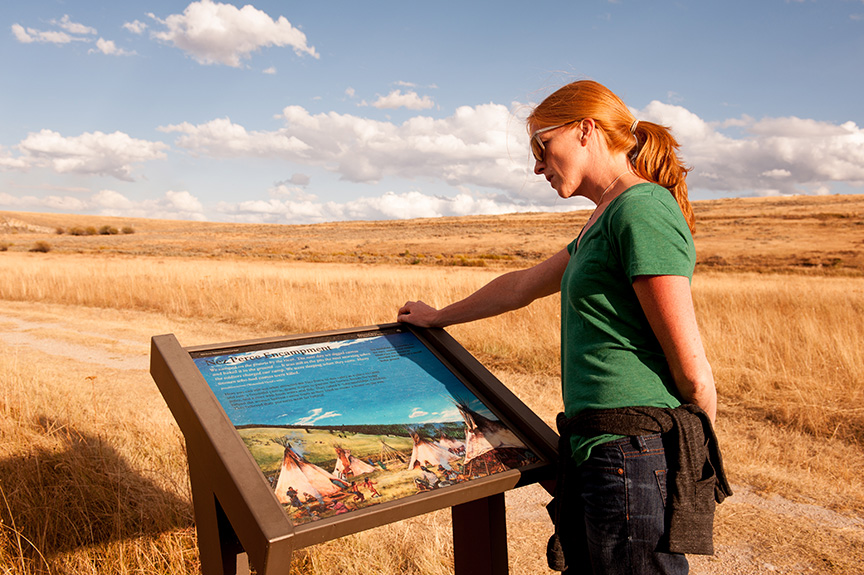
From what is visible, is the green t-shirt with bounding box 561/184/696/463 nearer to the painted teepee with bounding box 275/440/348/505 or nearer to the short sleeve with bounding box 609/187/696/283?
the short sleeve with bounding box 609/187/696/283

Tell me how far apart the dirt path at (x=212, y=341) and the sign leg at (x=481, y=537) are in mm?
1244

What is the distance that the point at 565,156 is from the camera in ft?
6.29

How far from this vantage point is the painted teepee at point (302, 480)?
1719 mm

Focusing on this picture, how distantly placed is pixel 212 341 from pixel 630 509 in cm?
981

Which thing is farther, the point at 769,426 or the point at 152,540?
the point at 769,426

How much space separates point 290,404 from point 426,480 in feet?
1.88

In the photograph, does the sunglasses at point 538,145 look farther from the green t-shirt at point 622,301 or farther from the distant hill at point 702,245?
the distant hill at point 702,245

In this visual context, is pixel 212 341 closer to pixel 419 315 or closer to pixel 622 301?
pixel 419 315

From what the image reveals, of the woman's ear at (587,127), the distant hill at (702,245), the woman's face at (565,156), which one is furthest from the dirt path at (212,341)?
the distant hill at (702,245)

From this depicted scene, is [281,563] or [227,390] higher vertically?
[227,390]

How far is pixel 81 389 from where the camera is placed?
646 cm

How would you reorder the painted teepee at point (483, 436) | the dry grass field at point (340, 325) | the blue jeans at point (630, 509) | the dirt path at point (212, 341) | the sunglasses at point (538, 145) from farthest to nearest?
the dirt path at point (212, 341), the dry grass field at point (340, 325), the painted teepee at point (483, 436), the sunglasses at point (538, 145), the blue jeans at point (630, 509)

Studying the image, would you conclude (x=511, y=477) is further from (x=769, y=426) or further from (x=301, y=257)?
(x=301, y=257)

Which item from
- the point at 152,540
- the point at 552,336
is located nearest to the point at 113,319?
the point at 552,336
